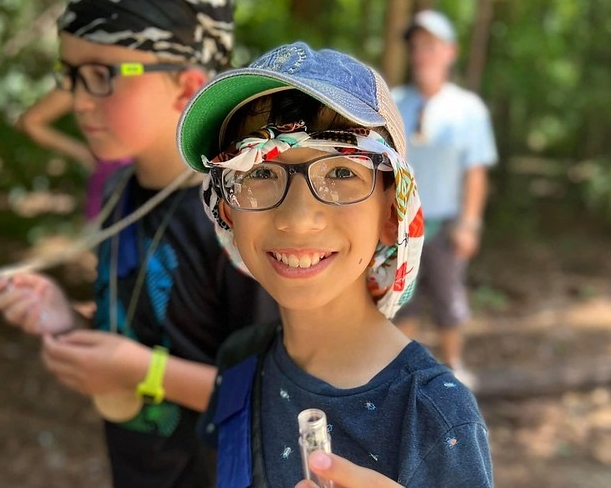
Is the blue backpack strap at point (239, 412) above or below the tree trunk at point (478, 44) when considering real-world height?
above

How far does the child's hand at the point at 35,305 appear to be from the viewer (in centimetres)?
182

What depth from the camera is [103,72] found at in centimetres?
176

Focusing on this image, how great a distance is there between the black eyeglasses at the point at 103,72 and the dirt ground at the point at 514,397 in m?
2.52

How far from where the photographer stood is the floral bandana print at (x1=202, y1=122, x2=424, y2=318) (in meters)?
1.15

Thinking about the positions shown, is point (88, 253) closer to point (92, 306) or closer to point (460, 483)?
point (92, 306)

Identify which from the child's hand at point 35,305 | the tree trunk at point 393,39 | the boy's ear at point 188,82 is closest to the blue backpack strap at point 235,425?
the child's hand at point 35,305

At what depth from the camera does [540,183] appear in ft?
30.3

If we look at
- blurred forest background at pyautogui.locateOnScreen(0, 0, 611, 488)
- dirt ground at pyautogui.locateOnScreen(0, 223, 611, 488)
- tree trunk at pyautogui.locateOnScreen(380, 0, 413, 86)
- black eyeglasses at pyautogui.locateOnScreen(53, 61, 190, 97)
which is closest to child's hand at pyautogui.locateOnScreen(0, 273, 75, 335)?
black eyeglasses at pyautogui.locateOnScreen(53, 61, 190, 97)

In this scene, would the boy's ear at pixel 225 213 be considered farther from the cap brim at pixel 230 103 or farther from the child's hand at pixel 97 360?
the child's hand at pixel 97 360

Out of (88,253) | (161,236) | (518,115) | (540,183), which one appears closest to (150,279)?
(161,236)

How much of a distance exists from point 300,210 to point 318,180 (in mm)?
59

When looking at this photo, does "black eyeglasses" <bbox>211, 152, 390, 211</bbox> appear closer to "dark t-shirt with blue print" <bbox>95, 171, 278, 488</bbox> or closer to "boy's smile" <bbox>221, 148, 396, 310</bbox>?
"boy's smile" <bbox>221, 148, 396, 310</bbox>

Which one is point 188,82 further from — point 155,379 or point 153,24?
point 155,379

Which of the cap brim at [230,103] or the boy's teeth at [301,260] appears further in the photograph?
the boy's teeth at [301,260]
